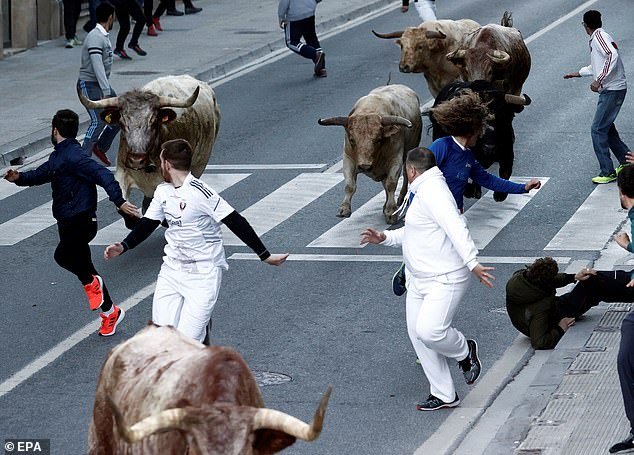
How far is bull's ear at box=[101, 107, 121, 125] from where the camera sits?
15070mm

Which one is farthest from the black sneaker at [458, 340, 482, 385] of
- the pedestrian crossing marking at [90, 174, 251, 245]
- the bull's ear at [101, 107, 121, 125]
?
the pedestrian crossing marking at [90, 174, 251, 245]

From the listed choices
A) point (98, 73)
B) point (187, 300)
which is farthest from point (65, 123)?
point (98, 73)

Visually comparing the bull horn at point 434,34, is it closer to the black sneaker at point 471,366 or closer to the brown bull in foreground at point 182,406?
the black sneaker at point 471,366

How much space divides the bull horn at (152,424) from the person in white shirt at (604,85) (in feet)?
39.2

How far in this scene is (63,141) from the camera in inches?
484

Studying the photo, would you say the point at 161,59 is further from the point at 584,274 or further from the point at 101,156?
the point at 584,274

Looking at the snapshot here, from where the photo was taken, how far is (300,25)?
25750 mm

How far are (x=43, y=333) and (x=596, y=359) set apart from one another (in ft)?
15.6

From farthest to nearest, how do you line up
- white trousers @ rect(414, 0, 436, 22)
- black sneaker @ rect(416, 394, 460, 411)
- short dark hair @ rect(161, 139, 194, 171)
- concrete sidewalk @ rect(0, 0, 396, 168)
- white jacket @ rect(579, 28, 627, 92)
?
1. white trousers @ rect(414, 0, 436, 22)
2. concrete sidewalk @ rect(0, 0, 396, 168)
3. white jacket @ rect(579, 28, 627, 92)
4. black sneaker @ rect(416, 394, 460, 411)
5. short dark hair @ rect(161, 139, 194, 171)

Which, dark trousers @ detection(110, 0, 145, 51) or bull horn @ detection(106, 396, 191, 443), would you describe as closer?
bull horn @ detection(106, 396, 191, 443)

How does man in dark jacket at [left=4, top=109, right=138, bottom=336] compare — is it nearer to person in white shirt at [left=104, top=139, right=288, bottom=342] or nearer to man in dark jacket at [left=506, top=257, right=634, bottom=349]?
person in white shirt at [left=104, top=139, right=288, bottom=342]

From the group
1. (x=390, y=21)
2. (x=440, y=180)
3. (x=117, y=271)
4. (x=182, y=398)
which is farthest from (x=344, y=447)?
(x=390, y=21)


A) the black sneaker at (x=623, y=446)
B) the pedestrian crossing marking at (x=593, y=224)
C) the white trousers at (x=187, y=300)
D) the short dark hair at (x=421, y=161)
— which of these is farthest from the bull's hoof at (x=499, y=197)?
the black sneaker at (x=623, y=446)

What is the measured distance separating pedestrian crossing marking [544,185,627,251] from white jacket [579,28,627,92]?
129cm
